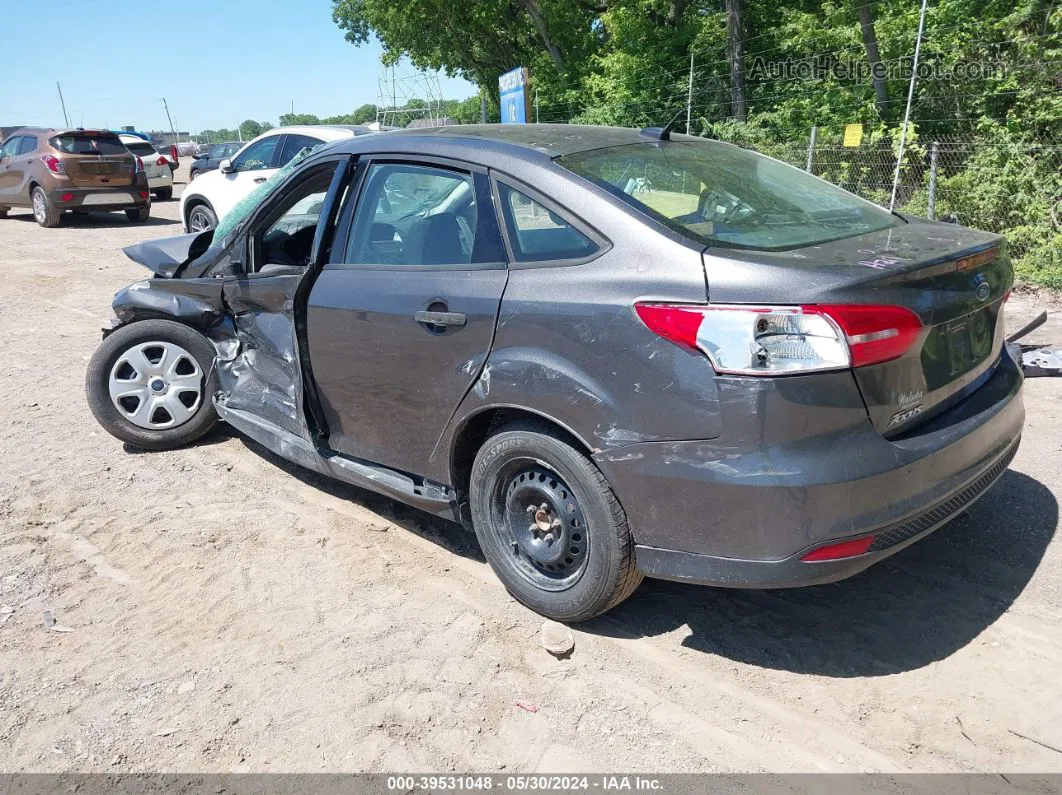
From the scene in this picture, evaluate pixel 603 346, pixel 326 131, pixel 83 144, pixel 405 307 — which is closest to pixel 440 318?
pixel 405 307

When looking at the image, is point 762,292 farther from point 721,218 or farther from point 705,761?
point 705,761

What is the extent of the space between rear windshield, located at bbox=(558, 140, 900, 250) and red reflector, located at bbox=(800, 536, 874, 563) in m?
0.99

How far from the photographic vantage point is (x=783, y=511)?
8.64 ft

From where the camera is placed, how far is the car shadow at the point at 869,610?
315 cm

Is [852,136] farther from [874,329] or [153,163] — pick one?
[153,163]

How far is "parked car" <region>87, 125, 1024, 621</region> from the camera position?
2635 mm

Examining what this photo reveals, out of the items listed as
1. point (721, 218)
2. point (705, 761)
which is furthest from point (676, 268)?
point (705, 761)

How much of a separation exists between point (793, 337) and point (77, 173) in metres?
17.5

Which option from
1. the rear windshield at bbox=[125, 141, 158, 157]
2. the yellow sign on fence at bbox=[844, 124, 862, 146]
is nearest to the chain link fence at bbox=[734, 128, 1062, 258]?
the yellow sign on fence at bbox=[844, 124, 862, 146]

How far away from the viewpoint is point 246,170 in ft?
38.7

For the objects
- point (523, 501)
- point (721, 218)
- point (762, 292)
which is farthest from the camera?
point (523, 501)

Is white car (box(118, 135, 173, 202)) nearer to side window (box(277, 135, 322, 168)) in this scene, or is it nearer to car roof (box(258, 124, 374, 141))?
car roof (box(258, 124, 374, 141))

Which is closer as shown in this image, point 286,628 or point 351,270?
point 286,628

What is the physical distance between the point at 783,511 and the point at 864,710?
2.54 ft
